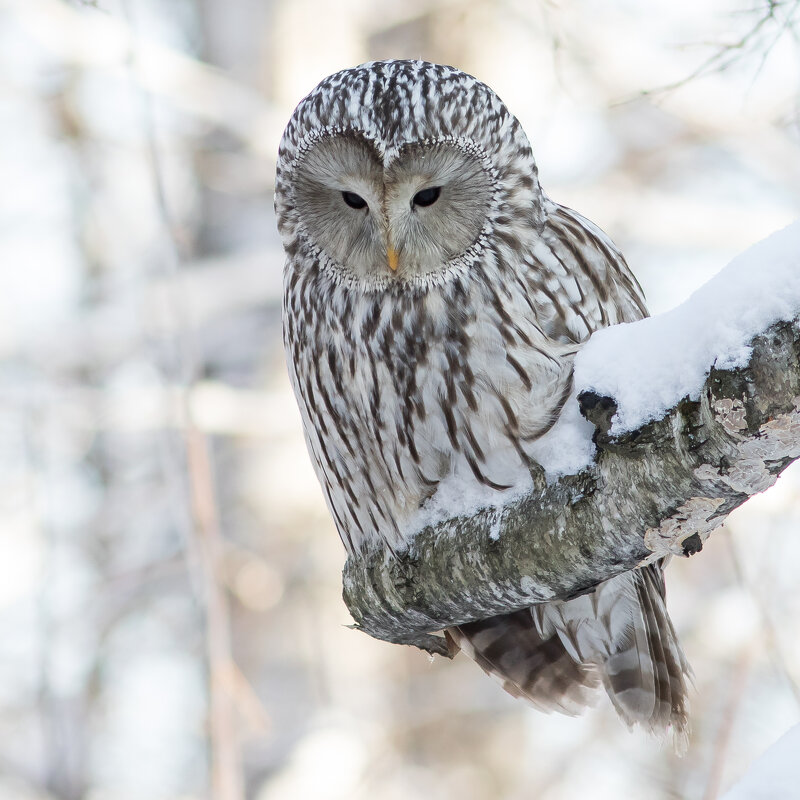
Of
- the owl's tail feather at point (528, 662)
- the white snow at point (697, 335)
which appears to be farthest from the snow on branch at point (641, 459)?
the owl's tail feather at point (528, 662)

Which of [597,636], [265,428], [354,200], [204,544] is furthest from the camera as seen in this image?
[265,428]

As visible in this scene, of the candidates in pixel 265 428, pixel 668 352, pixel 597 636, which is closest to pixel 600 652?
pixel 597 636

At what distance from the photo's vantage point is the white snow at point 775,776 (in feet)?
4.52

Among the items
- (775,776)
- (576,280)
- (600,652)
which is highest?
(576,280)

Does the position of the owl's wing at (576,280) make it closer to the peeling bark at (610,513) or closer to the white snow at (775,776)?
the peeling bark at (610,513)

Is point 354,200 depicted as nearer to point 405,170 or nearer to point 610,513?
point 405,170

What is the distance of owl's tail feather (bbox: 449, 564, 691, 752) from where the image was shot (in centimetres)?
240

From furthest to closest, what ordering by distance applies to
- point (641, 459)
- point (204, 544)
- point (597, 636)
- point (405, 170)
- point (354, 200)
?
point (597, 636)
point (204, 544)
point (354, 200)
point (405, 170)
point (641, 459)

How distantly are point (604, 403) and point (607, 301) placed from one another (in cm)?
63

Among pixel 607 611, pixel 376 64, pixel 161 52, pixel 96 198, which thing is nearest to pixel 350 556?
pixel 607 611

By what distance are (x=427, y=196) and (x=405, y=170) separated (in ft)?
0.30

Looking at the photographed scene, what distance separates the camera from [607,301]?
221 cm

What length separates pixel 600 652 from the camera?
246 cm

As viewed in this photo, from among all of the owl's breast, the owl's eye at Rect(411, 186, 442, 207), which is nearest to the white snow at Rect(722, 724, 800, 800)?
the owl's breast
